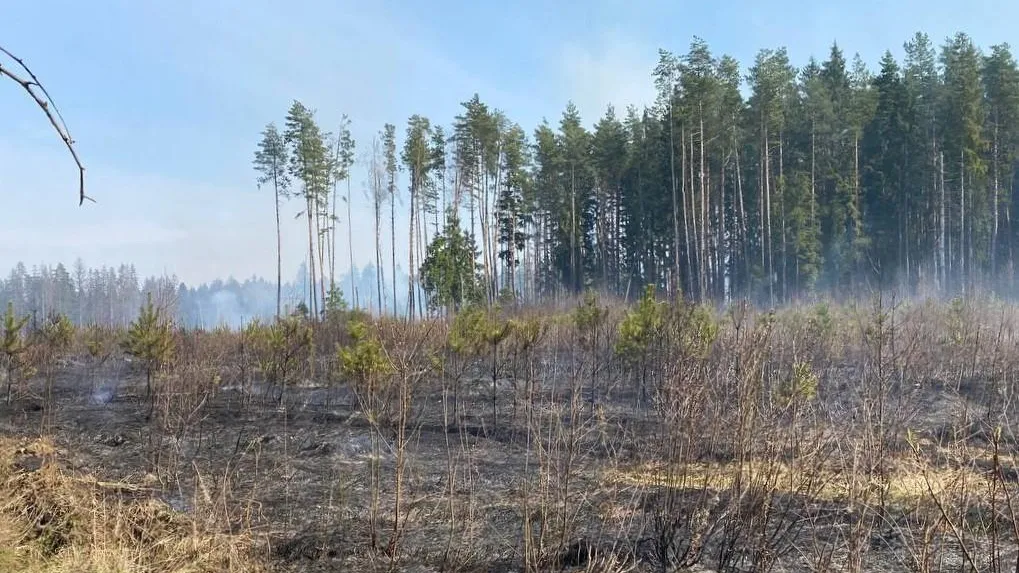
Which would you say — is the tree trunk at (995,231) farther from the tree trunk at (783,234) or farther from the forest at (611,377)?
the tree trunk at (783,234)

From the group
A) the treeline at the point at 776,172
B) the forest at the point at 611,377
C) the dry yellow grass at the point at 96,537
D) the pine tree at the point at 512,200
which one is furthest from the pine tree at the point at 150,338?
the pine tree at the point at 512,200

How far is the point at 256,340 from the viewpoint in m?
15.2

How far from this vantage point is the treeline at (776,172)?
32.0 metres

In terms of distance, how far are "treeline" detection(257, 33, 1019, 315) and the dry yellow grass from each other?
2308 centimetres

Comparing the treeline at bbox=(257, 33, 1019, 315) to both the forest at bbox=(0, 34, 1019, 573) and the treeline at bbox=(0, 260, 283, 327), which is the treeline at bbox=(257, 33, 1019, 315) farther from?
the treeline at bbox=(0, 260, 283, 327)

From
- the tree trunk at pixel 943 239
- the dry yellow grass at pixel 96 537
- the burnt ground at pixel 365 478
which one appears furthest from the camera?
the tree trunk at pixel 943 239

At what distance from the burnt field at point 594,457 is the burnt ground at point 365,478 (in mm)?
33

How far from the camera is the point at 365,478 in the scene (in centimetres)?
726

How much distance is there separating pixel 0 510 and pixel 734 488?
489 cm

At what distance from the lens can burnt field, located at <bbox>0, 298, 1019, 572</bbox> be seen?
4.01 m

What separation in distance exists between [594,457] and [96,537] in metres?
4.89

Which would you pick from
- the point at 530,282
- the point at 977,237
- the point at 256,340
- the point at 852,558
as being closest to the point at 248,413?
the point at 256,340

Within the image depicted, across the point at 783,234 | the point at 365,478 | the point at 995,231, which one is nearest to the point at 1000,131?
the point at 995,231

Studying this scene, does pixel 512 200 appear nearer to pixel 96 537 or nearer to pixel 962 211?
pixel 962 211
